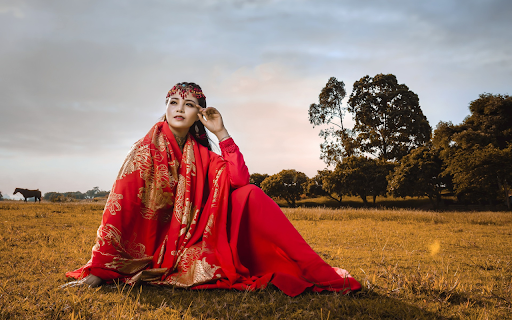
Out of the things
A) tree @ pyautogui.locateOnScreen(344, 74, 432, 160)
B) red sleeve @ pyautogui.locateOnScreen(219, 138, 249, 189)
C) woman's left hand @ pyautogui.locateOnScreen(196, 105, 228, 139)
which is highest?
tree @ pyautogui.locateOnScreen(344, 74, 432, 160)

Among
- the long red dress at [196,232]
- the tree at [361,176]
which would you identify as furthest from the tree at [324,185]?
the long red dress at [196,232]

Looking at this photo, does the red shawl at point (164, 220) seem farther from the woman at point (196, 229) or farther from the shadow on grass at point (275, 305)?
the shadow on grass at point (275, 305)

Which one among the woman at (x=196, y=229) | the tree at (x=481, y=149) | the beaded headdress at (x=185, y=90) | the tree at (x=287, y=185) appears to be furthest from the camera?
the tree at (x=287, y=185)

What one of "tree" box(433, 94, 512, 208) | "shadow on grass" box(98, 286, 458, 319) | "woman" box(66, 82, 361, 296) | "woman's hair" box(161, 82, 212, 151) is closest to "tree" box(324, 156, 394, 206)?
"tree" box(433, 94, 512, 208)

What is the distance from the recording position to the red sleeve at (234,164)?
10.2ft

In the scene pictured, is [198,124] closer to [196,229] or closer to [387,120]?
[196,229]

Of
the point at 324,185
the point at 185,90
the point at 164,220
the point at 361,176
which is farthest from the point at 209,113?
the point at 324,185

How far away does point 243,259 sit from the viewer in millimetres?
3018

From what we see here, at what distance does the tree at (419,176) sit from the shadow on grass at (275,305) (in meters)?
28.6

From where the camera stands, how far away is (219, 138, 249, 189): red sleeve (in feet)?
10.2

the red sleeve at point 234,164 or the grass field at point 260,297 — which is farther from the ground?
the red sleeve at point 234,164

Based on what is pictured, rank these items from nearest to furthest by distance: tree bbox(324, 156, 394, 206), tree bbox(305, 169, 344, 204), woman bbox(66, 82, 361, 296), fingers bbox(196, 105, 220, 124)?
woman bbox(66, 82, 361, 296) → fingers bbox(196, 105, 220, 124) → tree bbox(324, 156, 394, 206) → tree bbox(305, 169, 344, 204)

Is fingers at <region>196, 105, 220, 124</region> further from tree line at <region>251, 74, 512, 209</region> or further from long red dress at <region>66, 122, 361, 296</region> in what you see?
tree line at <region>251, 74, 512, 209</region>

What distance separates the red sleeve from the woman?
0.4 inches
